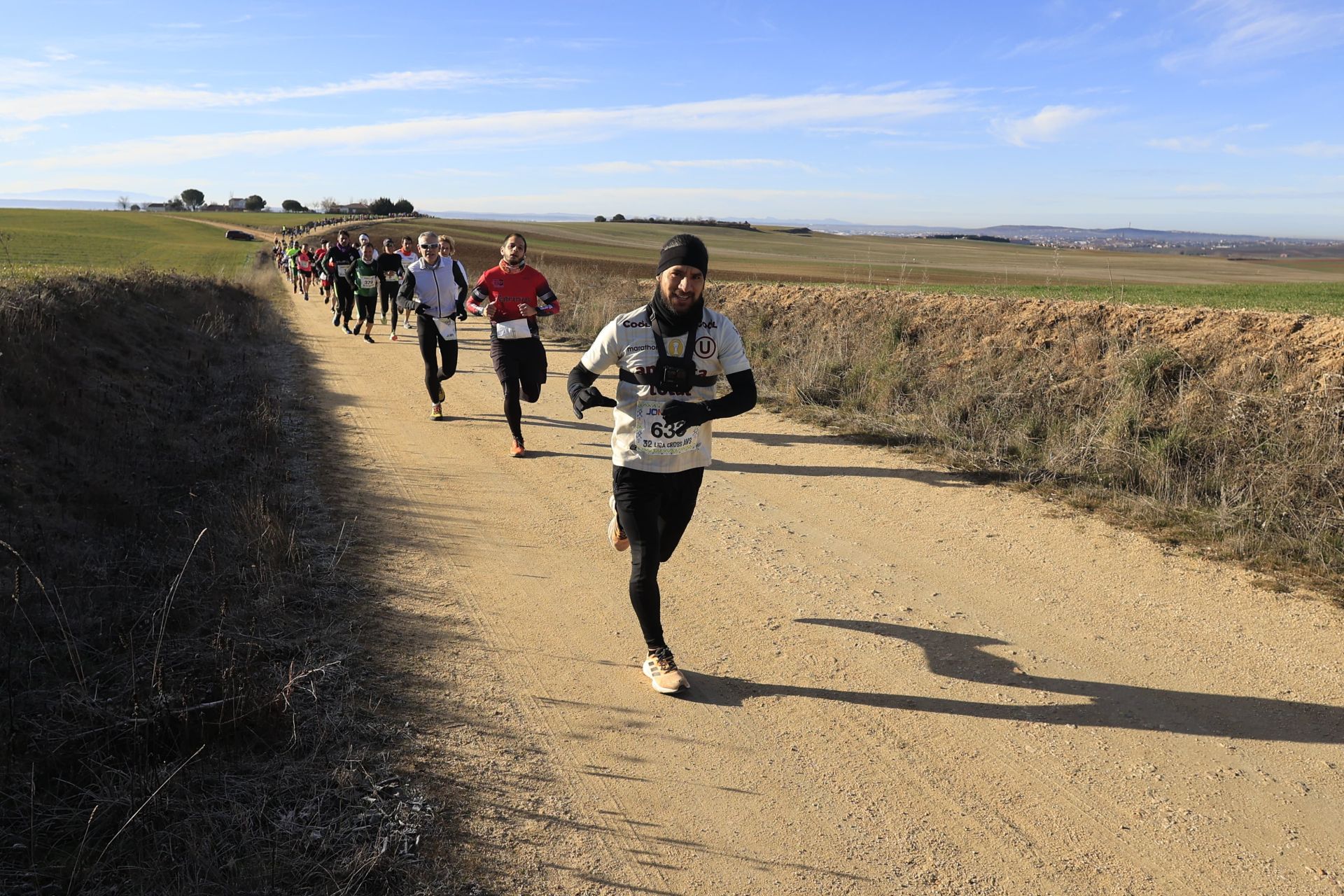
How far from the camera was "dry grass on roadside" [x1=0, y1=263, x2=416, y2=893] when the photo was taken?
3.01 meters

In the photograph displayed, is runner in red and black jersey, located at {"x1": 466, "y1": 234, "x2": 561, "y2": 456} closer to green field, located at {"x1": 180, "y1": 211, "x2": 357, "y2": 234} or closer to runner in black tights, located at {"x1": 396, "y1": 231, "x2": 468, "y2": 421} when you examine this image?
runner in black tights, located at {"x1": 396, "y1": 231, "x2": 468, "y2": 421}

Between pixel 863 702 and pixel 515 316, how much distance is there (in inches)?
229

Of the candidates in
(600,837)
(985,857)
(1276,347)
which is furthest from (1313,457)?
(600,837)

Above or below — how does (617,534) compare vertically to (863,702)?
above

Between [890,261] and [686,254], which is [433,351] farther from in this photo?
[890,261]

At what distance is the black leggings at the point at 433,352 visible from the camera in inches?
410

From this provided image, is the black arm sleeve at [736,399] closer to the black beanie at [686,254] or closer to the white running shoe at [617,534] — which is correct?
the black beanie at [686,254]

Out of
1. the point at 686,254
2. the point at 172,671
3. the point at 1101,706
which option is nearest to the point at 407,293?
the point at 172,671

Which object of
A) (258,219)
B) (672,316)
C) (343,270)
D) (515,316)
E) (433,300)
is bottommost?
(515,316)

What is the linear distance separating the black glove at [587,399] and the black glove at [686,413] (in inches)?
13.8

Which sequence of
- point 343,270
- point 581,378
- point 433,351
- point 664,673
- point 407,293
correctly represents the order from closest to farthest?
point 664,673, point 581,378, point 407,293, point 433,351, point 343,270

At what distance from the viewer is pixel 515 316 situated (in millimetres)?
8953

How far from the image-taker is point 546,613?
525 cm

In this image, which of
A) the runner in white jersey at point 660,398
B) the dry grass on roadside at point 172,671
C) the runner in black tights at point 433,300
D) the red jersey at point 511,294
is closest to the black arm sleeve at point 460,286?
the runner in black tights at point 433,300
